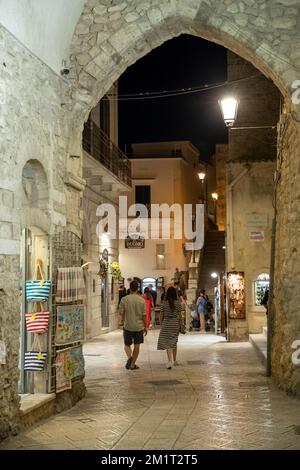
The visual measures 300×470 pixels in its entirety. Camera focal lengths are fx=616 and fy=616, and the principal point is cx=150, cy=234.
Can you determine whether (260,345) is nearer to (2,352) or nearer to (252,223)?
(252,223)

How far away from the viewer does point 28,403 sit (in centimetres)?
698

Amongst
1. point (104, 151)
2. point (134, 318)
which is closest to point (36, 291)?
point (134, 318)

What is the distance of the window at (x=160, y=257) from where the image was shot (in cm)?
3228

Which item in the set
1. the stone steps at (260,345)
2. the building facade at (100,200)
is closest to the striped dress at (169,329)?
the stone steps at (260,345)

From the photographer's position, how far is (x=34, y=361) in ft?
24.5

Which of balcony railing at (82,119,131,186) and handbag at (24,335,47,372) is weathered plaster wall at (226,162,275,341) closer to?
balcony railing at (82,119,131,186)

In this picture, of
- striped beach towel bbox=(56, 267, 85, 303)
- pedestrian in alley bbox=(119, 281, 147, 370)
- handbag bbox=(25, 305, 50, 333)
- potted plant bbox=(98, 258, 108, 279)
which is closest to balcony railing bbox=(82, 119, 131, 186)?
potted plant bbox=(98, 258, 108, 279)

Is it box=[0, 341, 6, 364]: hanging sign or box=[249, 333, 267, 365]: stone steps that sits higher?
box=[0, 341, 6, 364]: hanging sign

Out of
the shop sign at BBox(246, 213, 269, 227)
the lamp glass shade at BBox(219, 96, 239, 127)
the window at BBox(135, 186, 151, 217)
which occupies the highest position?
the window at BBox(135, 186, 151, 217)

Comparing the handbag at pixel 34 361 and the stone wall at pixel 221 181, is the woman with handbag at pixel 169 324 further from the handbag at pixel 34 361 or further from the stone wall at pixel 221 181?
the stone wall at pixel 221 181

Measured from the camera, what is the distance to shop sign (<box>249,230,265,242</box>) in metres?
17.4

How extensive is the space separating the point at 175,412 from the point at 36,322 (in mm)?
2006

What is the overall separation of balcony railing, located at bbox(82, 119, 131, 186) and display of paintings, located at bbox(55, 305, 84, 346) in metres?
9.09

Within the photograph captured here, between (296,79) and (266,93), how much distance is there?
1040cm
